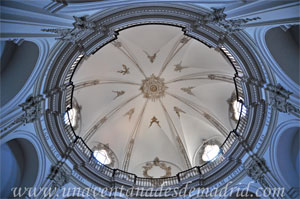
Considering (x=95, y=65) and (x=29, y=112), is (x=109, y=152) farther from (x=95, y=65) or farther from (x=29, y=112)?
(x=29, y=112)

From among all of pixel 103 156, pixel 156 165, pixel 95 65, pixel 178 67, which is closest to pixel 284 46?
pixel 178 67

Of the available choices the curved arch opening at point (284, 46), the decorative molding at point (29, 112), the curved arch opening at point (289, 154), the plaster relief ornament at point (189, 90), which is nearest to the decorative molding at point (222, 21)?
the curved arch opening at point (284, 46)

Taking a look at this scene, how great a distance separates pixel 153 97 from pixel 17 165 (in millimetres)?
13944

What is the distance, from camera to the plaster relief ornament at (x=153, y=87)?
22703 millimetres

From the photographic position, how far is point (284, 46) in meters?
10.0

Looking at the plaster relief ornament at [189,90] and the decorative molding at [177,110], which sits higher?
the plaster relief ornament at [189,90]

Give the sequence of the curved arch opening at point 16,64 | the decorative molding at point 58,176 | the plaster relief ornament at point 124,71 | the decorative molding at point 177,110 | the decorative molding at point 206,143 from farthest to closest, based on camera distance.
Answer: the decorative molding at point 177,110 < the plaster relief ornament at point 124,71 < the decorative molding at point 206,143 < the decorative molding at point 58,176 < the curved arch opening at point 16,64

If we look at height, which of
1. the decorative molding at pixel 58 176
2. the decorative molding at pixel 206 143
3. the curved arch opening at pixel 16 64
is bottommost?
the decorative molding at pixel 58 176

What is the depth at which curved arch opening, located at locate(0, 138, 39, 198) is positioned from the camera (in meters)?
10.6

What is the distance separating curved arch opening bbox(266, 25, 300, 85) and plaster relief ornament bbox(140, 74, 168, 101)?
521 inches

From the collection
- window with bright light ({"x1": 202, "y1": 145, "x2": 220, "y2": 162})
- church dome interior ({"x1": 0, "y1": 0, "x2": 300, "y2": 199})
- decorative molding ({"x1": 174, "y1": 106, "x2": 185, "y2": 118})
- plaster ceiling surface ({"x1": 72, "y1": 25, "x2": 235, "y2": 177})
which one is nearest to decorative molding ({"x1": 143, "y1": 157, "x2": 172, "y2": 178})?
plaster ceiling surface ({"x1": 72, "y1": 25, "x2": 235, "y2": 177})

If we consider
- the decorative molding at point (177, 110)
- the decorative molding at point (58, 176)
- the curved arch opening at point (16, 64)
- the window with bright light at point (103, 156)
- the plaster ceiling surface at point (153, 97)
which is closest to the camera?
the curved arch opening at point (16, 64)

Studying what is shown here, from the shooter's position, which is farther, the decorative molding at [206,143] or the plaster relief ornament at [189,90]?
the plaster relief ornament at [189,90]

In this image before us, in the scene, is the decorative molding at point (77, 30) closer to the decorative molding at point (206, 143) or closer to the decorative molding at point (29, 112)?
the decorative molding at point (29, 112)
